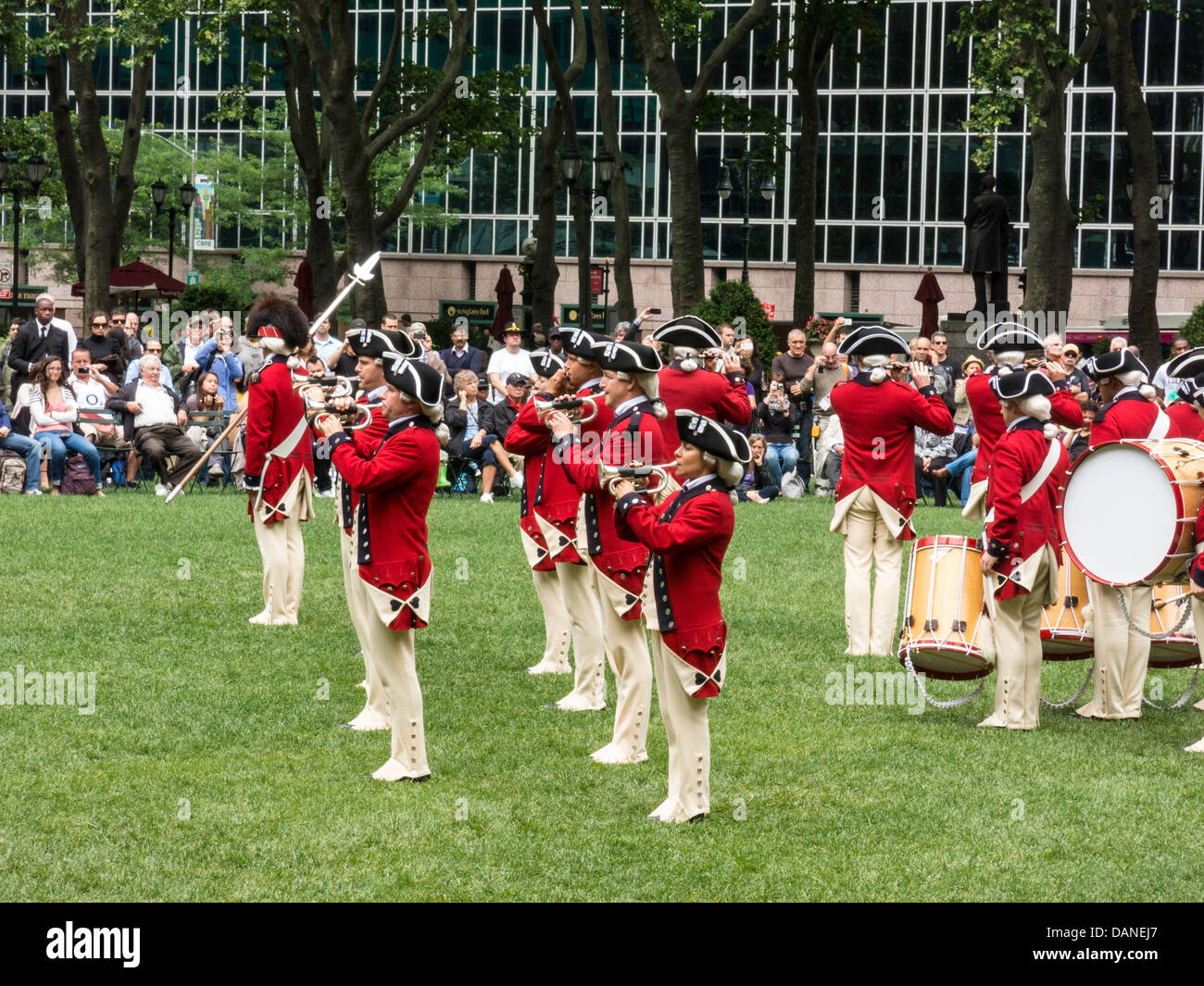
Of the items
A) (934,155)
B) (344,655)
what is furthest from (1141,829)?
(934,155)

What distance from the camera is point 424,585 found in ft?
30.2

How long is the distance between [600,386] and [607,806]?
2.49 metres

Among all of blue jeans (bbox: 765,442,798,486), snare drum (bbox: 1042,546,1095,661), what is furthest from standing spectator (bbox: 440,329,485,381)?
snare drum (bbox: 1042,546,1095,661)

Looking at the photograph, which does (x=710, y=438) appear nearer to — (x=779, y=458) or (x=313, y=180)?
(x=779, y=458)

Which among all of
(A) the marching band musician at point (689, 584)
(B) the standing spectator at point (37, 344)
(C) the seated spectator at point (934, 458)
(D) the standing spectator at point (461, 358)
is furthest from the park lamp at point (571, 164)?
(A) the marching band musician at point (689, 584)

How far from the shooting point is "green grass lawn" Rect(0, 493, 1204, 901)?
768 centimetres

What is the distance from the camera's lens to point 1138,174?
3031cm

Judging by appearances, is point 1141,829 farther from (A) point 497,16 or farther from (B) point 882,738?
(A) point 497,16

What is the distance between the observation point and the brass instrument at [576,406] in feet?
31.3

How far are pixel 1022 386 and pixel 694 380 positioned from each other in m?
2.52

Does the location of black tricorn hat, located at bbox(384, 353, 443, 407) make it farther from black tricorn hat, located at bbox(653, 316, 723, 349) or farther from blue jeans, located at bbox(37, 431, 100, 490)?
blue jeans, located at bbox(37, 431, 100, 490)

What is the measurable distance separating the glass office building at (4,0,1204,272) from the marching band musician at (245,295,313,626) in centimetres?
4632

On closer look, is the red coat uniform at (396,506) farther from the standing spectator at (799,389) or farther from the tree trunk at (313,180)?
the tree trunk at (313,180)
